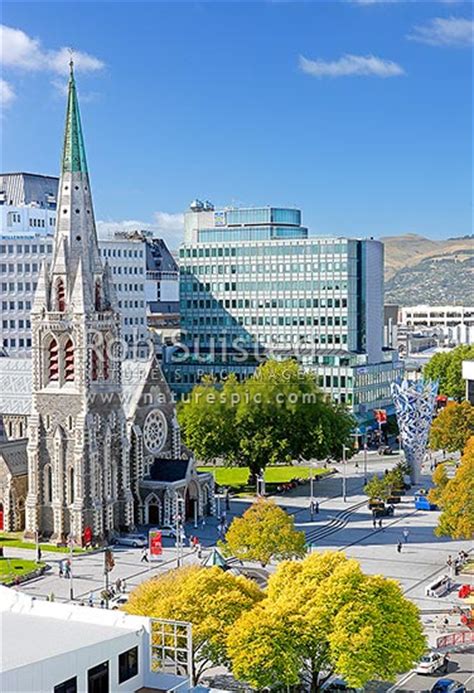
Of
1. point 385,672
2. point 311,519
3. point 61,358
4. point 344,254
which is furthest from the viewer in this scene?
point 344,254

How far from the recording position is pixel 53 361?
80625 mm

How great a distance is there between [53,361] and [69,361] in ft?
4.79

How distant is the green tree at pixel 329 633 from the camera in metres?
42.6

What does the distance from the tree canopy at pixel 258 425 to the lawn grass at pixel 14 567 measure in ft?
89.5

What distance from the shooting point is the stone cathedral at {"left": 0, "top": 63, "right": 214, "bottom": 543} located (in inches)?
3098

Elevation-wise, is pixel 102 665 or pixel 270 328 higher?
pixel 270 328

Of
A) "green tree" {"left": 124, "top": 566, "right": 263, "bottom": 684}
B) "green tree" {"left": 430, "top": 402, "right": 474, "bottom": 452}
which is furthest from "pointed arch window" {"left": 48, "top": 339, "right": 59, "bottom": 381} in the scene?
"green tree" {"left": 430, "top": 402, "right": 474, "bottom": 452}

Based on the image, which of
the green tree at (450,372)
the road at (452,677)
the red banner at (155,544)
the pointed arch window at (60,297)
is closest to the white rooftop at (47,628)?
the road at (452,677)

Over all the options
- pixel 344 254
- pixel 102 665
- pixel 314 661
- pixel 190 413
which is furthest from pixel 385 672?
pixel 344 254

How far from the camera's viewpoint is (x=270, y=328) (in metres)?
144

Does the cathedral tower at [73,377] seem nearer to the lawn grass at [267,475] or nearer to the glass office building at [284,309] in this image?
the lawn grass at [267,475]

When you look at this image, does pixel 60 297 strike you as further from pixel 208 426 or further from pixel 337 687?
pixel 337 687

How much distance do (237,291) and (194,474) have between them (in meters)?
61.1

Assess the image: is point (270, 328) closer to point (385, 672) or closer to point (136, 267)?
point (136, 267)
